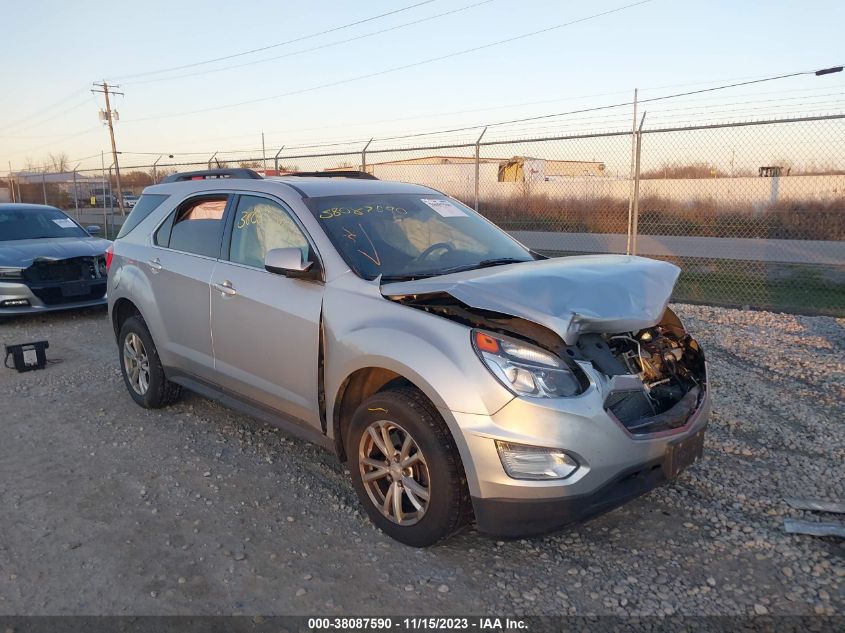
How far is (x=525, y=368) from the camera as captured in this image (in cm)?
297

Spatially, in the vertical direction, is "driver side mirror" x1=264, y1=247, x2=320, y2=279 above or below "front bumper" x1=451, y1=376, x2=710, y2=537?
above

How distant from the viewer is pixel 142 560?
128 inches

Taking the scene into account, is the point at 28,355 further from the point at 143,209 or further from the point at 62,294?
the point at 62,294

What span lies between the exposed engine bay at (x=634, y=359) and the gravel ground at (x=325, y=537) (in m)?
0.64

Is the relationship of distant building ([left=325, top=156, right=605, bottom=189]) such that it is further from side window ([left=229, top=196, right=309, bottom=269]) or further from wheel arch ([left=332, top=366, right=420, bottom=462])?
wheel arch ([left=332, top=366, right=420, bottom=462])

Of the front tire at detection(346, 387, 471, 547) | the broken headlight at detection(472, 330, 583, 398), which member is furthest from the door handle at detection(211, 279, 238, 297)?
the broken headlight at detection(472, 330, 583, 398)

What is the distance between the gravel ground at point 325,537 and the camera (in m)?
2.94

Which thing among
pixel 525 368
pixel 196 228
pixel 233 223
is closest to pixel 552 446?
pixel 525 368

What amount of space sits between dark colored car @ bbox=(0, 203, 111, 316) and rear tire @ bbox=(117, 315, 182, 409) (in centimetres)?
369

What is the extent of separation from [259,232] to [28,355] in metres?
3.70

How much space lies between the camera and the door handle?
4.27 metres

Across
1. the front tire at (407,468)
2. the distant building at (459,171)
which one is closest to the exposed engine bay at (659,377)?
the front tire at (407,468)

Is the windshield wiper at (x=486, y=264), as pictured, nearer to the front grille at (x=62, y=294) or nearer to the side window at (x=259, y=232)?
the side window at (x=259, y=232)

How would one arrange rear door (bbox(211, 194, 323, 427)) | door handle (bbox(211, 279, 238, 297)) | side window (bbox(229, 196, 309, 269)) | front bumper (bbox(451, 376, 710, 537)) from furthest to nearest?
door handle (bbox(211, 279, 238, 297)), side window (bbox(229, 196, 309, 269)), rear door (bbox(211, 194, 323, 427)), front bumper (bbox(451, 376, 710, 537))
